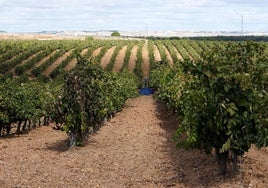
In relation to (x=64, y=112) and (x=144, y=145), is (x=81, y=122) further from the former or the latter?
(x=144, y=145)

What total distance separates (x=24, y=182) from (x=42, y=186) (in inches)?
28.5

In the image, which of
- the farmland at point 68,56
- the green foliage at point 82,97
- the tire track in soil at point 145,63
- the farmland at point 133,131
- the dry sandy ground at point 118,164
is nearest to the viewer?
the farmland at point 133,131

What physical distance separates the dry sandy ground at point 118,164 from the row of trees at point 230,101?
0.97 m

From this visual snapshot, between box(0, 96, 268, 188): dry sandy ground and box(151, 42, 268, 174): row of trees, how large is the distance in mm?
974

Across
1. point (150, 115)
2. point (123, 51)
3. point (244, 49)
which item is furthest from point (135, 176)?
point (123, 51)

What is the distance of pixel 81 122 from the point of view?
64.4 feet

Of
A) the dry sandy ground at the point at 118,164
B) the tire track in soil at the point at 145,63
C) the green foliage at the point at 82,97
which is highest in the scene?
the green foliage at the point at 82,97

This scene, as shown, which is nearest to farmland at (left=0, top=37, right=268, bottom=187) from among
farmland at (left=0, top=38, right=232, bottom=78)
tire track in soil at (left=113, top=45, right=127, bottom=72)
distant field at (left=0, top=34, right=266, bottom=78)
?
distant field at (left=0, top=34, right=266, bottom=78)

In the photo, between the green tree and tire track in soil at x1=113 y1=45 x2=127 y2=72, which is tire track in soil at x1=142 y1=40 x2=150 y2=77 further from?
the green tree

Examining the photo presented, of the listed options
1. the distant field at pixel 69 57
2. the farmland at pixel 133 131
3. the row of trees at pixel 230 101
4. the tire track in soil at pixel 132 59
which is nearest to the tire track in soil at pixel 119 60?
the distant field at pixel 69 57

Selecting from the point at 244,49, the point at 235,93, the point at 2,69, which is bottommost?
the point at 2,69

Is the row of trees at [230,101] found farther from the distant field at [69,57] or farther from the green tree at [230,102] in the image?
the distant field at [69,57]

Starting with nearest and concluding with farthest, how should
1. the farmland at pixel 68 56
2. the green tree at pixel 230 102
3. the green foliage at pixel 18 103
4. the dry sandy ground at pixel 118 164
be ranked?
the green tree at pixel 230 102 < the dry sandy ground at pixel 118 164 < the green foliage at pixel 18 103 < the farmland at pixel 68 56

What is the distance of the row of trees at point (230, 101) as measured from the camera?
12.0 m
